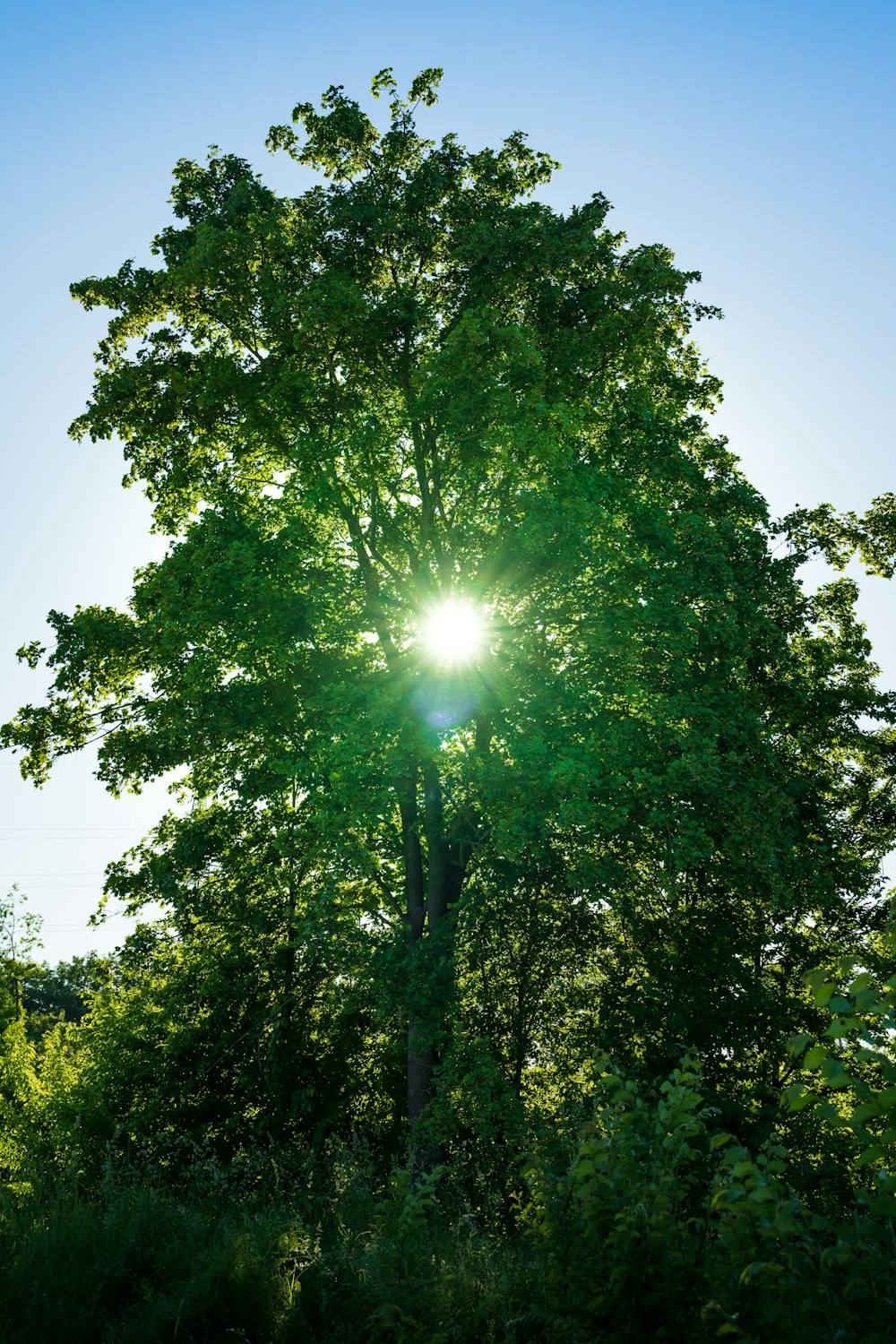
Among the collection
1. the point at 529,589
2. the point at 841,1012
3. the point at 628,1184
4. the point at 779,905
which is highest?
the point at 529,589

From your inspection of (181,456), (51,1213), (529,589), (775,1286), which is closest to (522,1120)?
(51,1213)

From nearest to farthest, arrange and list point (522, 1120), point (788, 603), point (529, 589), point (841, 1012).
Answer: point (841, 1012) → point (522, 1120) → point (529, 589) → point (788, 603)

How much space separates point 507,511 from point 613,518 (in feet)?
5.78

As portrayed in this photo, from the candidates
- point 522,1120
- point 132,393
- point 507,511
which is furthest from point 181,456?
point 522,1120

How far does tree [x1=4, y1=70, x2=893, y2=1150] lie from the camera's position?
12.8 m

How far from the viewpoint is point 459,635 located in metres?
14.6

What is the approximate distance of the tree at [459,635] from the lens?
42.1ft

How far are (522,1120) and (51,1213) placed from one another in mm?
6435

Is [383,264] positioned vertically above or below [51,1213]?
above

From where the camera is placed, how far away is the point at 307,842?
526 inches

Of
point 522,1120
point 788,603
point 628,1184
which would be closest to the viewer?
point 628,1184

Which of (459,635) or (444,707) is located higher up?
(459,635)

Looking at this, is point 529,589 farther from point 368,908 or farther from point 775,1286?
point 775,1286

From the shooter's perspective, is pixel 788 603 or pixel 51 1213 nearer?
pixel 51 1213
